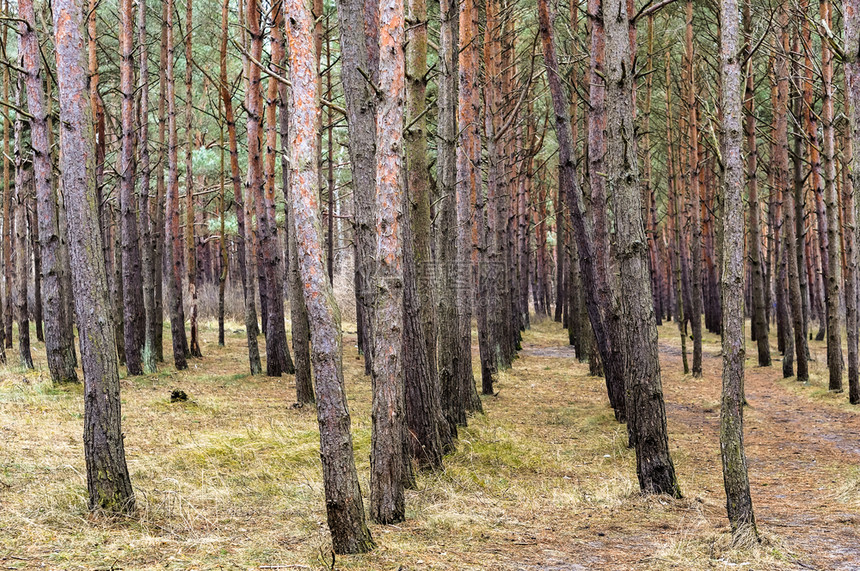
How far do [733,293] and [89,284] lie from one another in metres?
4.51

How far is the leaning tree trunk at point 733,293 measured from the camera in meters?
4.84

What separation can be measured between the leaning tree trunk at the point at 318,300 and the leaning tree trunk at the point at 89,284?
5.59 ft

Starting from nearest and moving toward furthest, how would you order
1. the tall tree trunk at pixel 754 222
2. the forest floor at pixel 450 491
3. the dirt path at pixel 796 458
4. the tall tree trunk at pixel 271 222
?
the forest floor at pixel 450 491 < the dirt path at pixel 796 458 < the tall tree trunk at pixel 271 222 < the tall tree trunk at pixel 754 222

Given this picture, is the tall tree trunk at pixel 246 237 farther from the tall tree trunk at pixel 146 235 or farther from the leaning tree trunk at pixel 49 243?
the leaning tree trunk at pixel 49 243

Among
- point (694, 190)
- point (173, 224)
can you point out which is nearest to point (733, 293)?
point (694, 190)

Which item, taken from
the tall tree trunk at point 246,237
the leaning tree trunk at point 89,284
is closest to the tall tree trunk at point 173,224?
the tall tree trunk at point 246,237

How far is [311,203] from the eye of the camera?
177 inches

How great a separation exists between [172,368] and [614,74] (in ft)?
37.7

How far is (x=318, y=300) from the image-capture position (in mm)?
4445

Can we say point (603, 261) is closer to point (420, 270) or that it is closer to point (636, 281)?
point (636, 281)

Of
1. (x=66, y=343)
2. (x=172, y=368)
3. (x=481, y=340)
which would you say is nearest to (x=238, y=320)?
(x=172, y=368)

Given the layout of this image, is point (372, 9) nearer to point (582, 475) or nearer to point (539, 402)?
point (582, 475)

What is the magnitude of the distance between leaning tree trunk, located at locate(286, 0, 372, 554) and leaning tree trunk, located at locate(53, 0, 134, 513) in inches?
67.0

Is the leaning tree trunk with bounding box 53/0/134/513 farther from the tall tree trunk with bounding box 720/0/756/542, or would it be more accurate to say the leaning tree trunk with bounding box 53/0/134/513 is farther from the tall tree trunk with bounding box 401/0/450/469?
the tall tree trunk with bounding box 720/0/756/542
